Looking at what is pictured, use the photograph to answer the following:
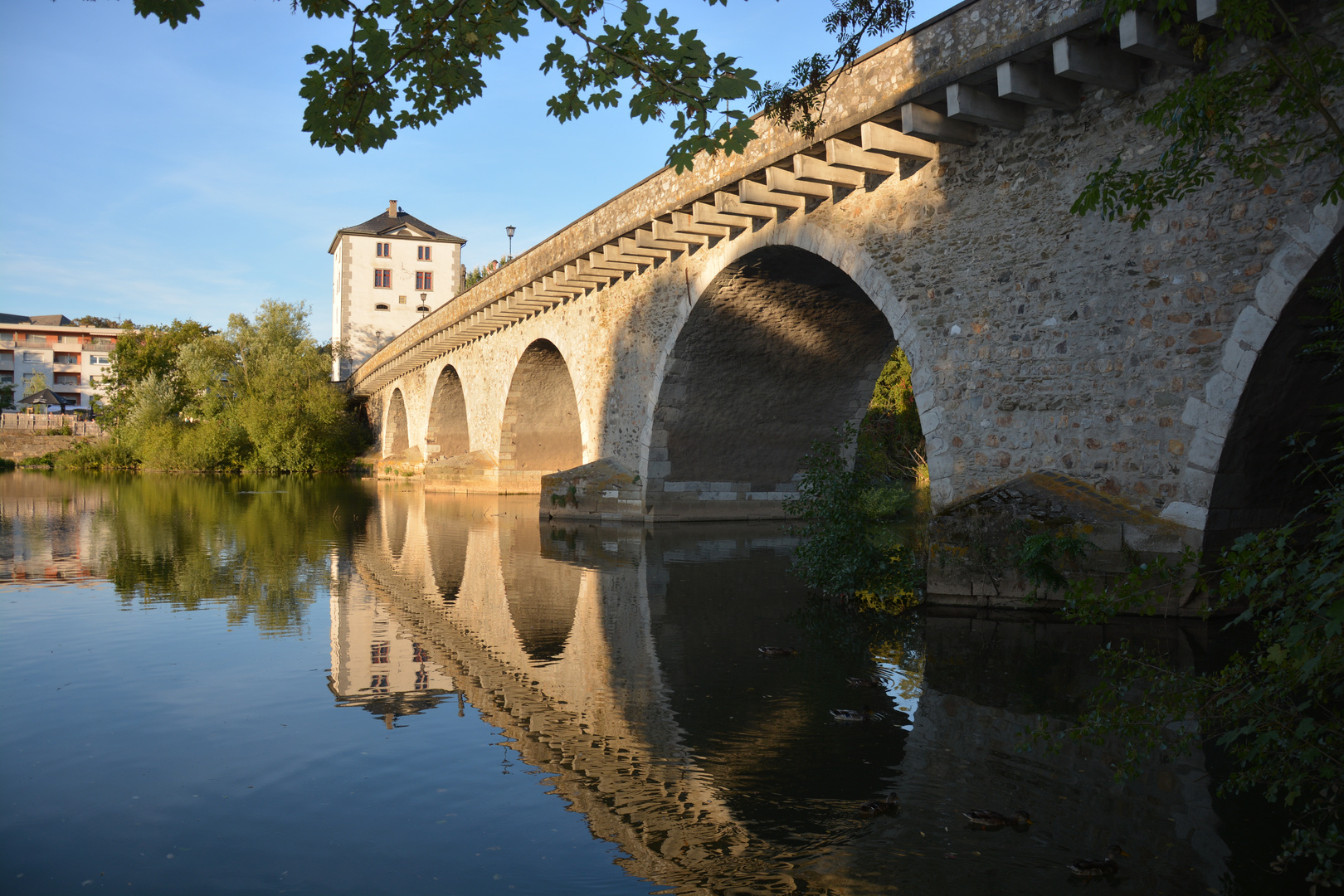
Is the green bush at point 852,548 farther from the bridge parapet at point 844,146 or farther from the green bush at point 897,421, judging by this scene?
the green bush at point 897,421

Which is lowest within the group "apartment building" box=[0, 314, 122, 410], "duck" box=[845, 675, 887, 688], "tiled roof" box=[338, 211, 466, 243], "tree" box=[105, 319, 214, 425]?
"duck" box=[845, 675, 887, 688]

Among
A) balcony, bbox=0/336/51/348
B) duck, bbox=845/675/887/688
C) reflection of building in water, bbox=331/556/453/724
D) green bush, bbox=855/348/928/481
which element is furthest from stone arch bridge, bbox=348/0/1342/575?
balcony, bbox=0/336/51/348

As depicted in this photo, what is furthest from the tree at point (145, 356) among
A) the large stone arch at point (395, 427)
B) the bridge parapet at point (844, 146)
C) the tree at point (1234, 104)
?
the tree at point (1234, 104)

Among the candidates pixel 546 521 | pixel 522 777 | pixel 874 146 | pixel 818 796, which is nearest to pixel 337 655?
pixel 522 777

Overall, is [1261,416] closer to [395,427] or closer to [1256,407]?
[1256,407]

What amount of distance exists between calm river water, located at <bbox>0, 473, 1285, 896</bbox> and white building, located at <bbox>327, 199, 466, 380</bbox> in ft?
164

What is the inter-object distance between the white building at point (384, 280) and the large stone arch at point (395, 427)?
16.1 metres

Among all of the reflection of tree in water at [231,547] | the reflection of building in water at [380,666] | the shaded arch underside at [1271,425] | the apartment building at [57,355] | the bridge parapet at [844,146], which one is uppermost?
the apartment building at [57,355]

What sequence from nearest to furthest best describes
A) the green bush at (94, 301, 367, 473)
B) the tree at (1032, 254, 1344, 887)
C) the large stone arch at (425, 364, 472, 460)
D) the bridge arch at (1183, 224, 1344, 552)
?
the tree at (1032, 254, 1344, 887) < the bridge arch at (1183, 224, 1344, 552) < the large stone arch at (425, 364, 472, 460) < the green bush at (94, 301, 367, 473)

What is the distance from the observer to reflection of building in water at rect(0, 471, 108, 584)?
9547 mm

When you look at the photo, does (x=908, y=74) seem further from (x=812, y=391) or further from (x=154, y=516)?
(x=154, y=516)

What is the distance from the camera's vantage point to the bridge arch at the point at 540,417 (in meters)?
23.0

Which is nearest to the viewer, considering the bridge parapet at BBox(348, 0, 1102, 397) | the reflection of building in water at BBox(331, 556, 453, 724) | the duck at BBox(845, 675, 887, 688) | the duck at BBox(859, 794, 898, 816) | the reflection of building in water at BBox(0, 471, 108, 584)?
the duck at BBox(859, 794, 898, 816)

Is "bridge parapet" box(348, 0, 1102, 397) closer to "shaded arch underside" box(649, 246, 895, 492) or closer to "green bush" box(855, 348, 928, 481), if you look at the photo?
"shaded arch underside" box(649, 246, 895, 492)
